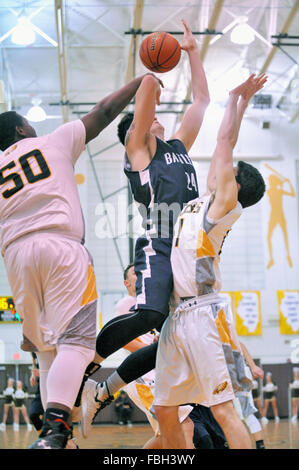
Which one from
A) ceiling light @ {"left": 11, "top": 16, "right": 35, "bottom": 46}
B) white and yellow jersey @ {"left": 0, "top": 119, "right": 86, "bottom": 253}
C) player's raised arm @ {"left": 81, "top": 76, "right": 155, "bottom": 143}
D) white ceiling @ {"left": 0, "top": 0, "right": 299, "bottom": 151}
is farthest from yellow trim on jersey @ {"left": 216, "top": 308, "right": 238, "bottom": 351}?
white ceiling @ {"left": 0, "top": 0, "right": 299, "bottom": 151}

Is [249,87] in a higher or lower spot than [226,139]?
higher

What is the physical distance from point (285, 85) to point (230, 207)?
601 inches

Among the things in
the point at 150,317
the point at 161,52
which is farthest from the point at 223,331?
the point at 161,52

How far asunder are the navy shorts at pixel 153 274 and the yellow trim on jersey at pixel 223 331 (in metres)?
0.30

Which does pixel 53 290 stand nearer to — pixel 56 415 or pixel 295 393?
pixel 56 415

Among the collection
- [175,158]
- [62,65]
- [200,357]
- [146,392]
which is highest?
[175,158]

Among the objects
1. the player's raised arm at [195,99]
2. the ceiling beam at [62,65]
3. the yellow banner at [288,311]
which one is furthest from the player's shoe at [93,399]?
the yellow banner at [288,311]

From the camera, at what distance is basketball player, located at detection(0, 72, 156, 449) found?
2.61m

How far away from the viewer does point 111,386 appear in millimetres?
3725

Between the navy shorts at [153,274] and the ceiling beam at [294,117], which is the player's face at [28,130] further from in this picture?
the ceiling beam at [294,117]

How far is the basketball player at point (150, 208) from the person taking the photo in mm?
3251

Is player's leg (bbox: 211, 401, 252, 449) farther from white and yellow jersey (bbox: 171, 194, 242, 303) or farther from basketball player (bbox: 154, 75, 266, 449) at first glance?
white and yellow jersey (bbox: 171, 194, 242, 303)

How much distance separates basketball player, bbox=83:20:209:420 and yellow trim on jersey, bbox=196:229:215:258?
19 cm

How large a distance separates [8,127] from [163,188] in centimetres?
97
